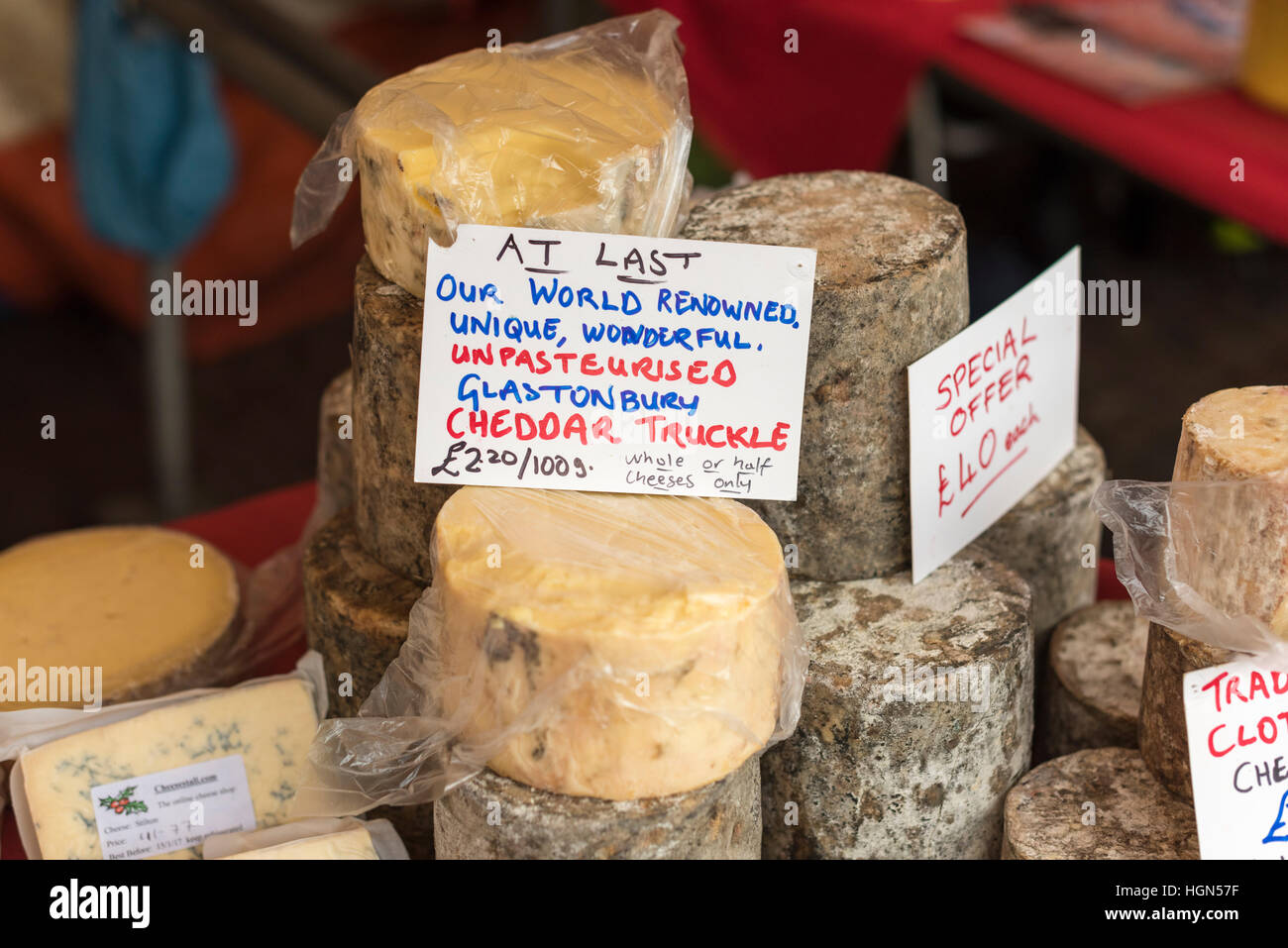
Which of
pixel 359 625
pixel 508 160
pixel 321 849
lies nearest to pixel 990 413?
pixel 508 160

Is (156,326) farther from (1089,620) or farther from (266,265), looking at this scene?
(1089,620)

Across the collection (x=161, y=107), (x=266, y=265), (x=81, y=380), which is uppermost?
(x=161, y=107)

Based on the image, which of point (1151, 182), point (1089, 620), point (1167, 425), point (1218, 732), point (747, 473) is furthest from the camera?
point (1167, 425)

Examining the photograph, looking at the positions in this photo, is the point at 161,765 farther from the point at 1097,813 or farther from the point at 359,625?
the point at 1097,813

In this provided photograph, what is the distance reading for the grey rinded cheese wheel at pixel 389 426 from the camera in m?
1.26

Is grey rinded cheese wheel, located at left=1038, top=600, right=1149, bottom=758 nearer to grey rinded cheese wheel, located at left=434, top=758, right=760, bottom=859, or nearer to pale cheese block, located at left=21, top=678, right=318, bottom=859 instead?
grey rinded cheese wheel, located at left=434, top=758, right=760, bottom=859

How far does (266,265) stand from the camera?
3980 millimetres

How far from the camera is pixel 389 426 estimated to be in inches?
51.3

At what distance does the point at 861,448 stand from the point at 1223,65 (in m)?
1.64

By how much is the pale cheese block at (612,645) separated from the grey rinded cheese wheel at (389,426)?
0.17m


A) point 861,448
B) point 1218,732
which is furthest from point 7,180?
point 1218,732

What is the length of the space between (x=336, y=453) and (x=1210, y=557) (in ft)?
3.34

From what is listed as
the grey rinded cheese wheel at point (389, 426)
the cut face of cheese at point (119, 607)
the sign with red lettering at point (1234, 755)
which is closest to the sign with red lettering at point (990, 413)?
the sign with red lettering at point (1234, 755)

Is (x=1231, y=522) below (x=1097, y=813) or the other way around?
the other way around
